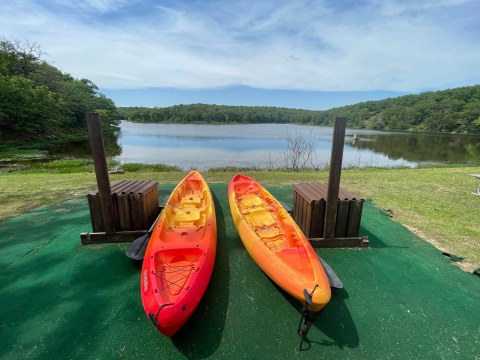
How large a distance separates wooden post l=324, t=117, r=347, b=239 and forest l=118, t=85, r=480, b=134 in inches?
2943

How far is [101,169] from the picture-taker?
4816mm

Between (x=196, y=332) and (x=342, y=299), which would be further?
(x=342, y=299)

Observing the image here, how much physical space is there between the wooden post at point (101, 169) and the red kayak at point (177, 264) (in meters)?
1.16

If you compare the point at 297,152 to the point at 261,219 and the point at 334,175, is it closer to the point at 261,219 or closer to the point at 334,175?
the point at 261,219

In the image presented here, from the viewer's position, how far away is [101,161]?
187 inches

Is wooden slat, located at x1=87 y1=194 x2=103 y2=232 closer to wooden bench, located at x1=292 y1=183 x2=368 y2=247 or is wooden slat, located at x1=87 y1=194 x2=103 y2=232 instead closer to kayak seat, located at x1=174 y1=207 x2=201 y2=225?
kayak seat, located at x1=174 y1=207 x2=201 y2=225

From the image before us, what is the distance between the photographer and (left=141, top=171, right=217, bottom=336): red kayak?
2.86 m

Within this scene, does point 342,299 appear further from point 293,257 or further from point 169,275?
point 169,275

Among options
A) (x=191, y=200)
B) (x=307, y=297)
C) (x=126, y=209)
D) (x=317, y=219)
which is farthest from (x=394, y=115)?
(x=307, y=297)

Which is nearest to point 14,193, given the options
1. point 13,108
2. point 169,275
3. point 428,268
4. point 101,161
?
point 101,161

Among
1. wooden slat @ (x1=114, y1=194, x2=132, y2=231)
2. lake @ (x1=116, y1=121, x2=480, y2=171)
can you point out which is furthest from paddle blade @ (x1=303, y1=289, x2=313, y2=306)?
lake @ (x1=116, y1=121, x2=480, y2=171)

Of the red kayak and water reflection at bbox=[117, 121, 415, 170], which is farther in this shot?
water reflection at bbox=[117, 121, 415, 170]

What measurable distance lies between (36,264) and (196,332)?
3.41 metres

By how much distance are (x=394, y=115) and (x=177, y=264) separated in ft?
344
